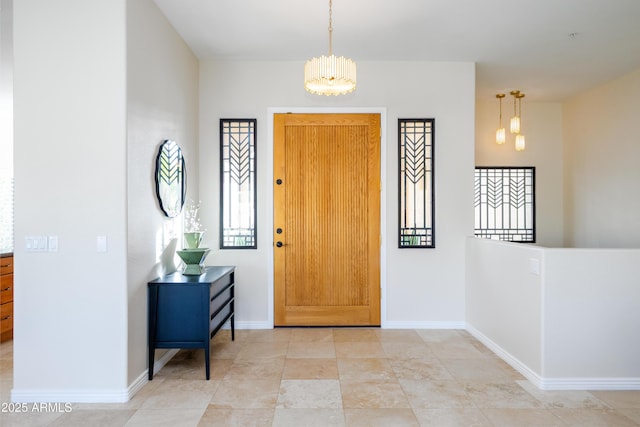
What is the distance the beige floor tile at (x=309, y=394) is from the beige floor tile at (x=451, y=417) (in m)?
0.56

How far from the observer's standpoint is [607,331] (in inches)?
117

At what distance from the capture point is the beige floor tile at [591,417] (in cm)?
248

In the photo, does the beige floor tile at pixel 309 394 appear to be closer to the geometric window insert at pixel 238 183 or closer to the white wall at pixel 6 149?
the geometric window insert at pixel 238 183

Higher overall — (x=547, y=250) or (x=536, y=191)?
(x=536, y=191)

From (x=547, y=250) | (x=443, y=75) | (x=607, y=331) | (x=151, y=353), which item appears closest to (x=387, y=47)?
(x=443, y=75)

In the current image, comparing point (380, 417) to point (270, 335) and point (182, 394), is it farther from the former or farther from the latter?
point (270, 335)

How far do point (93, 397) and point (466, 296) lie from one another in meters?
3.67

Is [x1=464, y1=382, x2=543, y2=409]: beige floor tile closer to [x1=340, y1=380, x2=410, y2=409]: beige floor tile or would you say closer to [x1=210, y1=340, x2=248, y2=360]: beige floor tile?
[x1=340, y1=380, x2=410, y2=409]: beige floor tile

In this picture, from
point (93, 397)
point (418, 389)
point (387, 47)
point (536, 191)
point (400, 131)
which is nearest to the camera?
point (93, 397)

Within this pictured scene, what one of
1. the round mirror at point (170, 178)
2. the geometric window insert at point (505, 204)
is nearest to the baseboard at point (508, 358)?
the geometric window insert at point (505, 204)

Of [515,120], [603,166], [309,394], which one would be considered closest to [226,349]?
[309,394]

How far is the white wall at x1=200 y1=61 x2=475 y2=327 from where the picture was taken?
4.44 meters

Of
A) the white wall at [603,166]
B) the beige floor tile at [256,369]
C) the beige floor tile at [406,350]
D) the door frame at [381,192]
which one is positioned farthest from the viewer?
the white wall at [603,166]

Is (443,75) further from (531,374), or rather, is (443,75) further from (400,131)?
(531,374)
